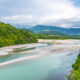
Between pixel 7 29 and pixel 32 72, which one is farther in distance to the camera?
pixel 7 29

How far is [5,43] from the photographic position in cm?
11969

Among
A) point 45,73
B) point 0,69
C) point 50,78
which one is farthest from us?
point 0,69

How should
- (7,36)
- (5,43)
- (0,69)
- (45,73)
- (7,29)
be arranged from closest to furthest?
(45,73), (0,69), (5,43), (7,36), (7,29)

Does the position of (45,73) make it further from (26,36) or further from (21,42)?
(26,36)

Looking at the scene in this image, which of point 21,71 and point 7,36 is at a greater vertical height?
point 7,36

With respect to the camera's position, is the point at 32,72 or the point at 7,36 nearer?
the point at 32,72

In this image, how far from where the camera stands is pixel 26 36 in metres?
151

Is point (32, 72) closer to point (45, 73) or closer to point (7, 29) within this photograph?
point (45, 73)

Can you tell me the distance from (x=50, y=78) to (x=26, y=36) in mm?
116703

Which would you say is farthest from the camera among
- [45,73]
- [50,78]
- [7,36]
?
[7,36]

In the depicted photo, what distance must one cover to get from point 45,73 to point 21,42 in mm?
99940

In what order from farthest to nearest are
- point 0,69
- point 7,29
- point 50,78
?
1. point 7,29
2. point 0,69
3. point 50,78

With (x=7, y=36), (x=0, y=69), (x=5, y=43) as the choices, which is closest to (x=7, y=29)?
(x=7, y=36)

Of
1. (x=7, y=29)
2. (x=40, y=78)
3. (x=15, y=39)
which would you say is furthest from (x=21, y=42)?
(x=40, y=78)
